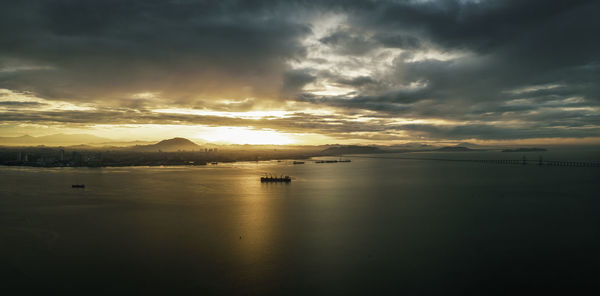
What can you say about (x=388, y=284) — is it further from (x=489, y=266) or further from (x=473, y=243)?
(x=473, y=243)

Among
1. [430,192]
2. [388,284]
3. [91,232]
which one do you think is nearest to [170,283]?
[388,284]

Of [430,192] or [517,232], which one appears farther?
[430,192]

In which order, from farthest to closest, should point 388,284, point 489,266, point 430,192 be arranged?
1. point 430,192
2. point 489,266
3. point 388,284

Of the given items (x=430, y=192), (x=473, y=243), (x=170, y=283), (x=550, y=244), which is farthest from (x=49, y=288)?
(x=430, y=192)

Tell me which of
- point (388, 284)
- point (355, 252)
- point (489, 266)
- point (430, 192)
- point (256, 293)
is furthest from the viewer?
point (430, 192)

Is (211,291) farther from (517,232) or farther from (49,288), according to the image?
(517,232)

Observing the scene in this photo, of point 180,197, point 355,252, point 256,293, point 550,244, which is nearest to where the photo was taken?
point 256,293
